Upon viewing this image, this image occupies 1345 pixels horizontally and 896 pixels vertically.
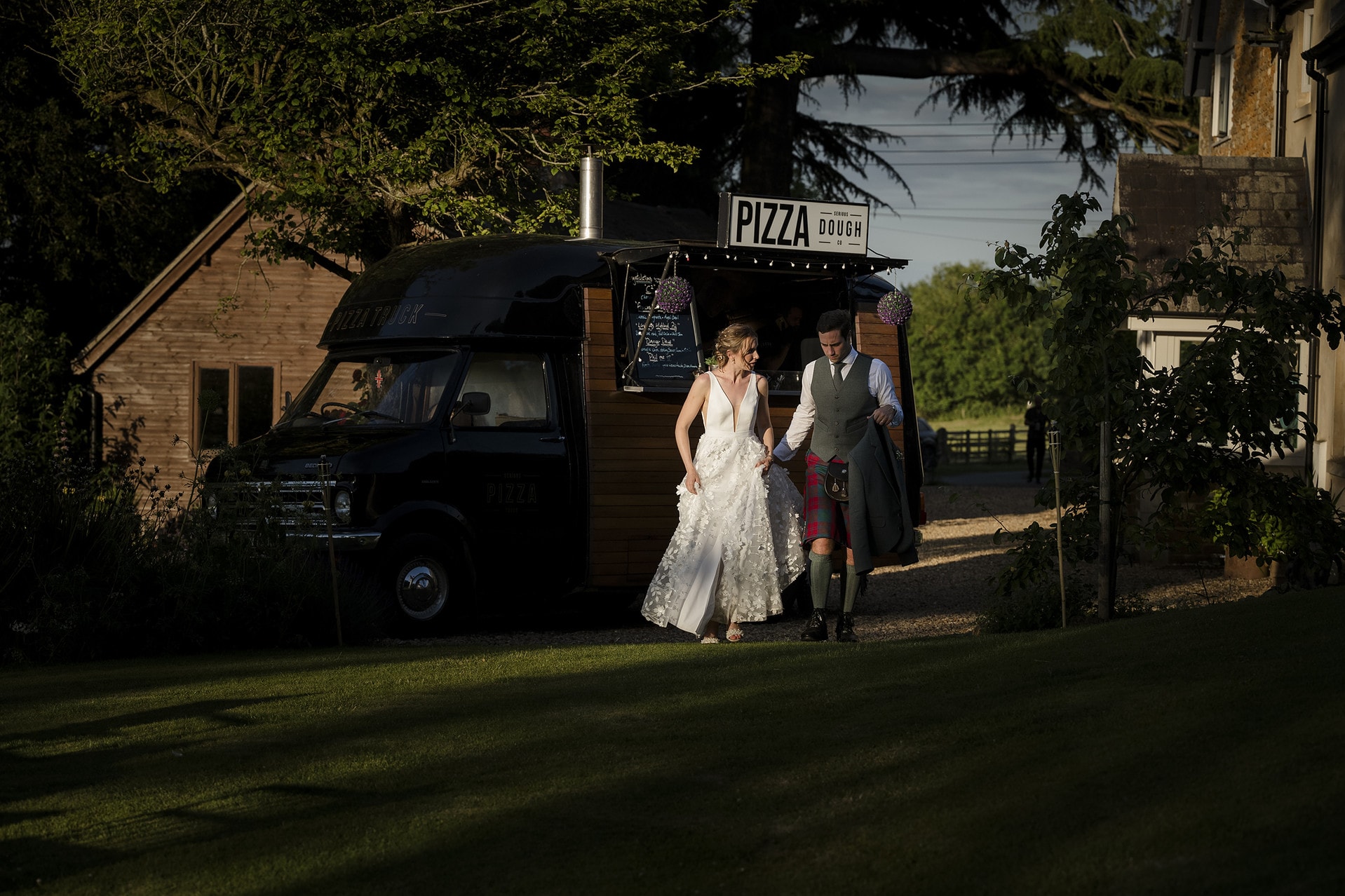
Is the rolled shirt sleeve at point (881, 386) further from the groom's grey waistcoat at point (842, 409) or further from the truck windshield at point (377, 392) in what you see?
the truck windshield at point (377, 392)

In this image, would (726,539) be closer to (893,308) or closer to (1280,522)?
(893,308)

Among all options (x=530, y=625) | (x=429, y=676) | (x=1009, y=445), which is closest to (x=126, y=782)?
(x=429, y=676)

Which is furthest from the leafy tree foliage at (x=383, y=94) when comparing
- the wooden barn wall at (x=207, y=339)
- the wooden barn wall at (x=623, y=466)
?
the wooden barn wall at (x=623, y=466)

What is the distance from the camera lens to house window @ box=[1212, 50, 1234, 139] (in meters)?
21.3

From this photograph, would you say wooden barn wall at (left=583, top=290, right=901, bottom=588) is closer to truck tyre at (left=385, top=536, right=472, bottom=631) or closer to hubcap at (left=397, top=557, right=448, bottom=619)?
truck tyre at (left=385, top=536, right=472, bottom=631)

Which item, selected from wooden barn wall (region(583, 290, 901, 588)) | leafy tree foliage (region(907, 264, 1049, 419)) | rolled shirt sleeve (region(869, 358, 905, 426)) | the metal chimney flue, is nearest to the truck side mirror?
wooden barn wall (region(583, 290, 901, 588))

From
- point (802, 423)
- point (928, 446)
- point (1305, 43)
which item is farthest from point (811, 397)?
point (928, 446)

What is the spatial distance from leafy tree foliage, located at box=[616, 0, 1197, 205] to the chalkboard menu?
44.0 feet

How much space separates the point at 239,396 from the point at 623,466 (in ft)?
51.4

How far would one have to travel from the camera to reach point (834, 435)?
10008 mm

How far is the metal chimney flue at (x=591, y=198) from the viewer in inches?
605

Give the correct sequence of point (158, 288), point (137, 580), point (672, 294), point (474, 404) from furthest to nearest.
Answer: point (158, 288) < point (672, 294) < point (474, 404) < point (137, 580)

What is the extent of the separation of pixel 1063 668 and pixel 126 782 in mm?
4003

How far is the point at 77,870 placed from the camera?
Answer: 4.93 m
